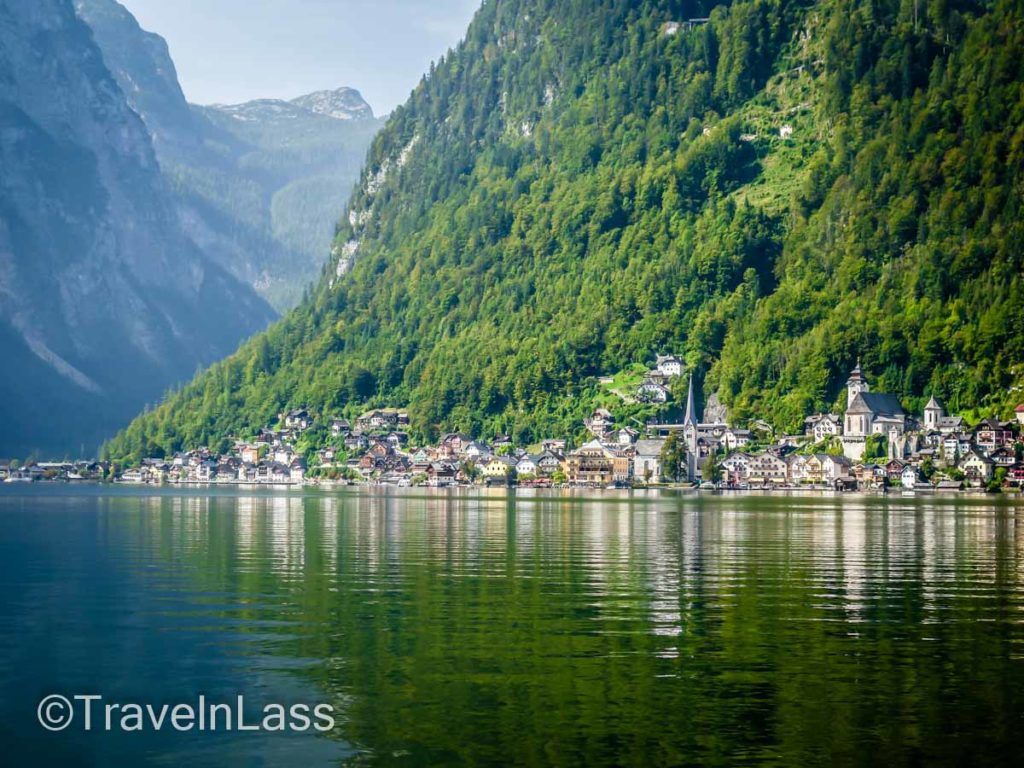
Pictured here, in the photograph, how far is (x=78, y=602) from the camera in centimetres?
4572

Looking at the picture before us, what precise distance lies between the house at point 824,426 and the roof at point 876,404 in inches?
90.2

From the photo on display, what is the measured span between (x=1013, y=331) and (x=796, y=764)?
15231 centimetres

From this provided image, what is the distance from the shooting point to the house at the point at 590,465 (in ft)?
644

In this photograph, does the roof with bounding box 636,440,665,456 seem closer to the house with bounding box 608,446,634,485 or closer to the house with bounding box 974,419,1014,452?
the house with bounding box 608,446,634,485

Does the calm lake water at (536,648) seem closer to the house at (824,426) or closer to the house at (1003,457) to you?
the house at (1003,457)

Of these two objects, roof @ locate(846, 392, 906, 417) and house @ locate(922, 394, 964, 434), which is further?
roof @ locate(846, 392, 906, 417)

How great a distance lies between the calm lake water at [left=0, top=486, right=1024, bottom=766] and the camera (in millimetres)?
27172

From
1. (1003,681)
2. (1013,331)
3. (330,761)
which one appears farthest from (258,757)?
(1013,331)

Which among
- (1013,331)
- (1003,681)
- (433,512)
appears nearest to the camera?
(1003,681)

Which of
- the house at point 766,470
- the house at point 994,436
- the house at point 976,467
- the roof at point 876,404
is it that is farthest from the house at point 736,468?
the house at point 994,436

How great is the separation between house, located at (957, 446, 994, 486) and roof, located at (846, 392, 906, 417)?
1271 cm

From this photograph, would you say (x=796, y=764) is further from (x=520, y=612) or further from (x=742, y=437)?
(x=742, y=437)

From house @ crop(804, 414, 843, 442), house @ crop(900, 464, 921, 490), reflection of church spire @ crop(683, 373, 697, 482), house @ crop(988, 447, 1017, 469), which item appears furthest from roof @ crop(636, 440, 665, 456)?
house @ crop(988, 447, 1017, 469)

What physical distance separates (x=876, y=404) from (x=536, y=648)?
14452cm
